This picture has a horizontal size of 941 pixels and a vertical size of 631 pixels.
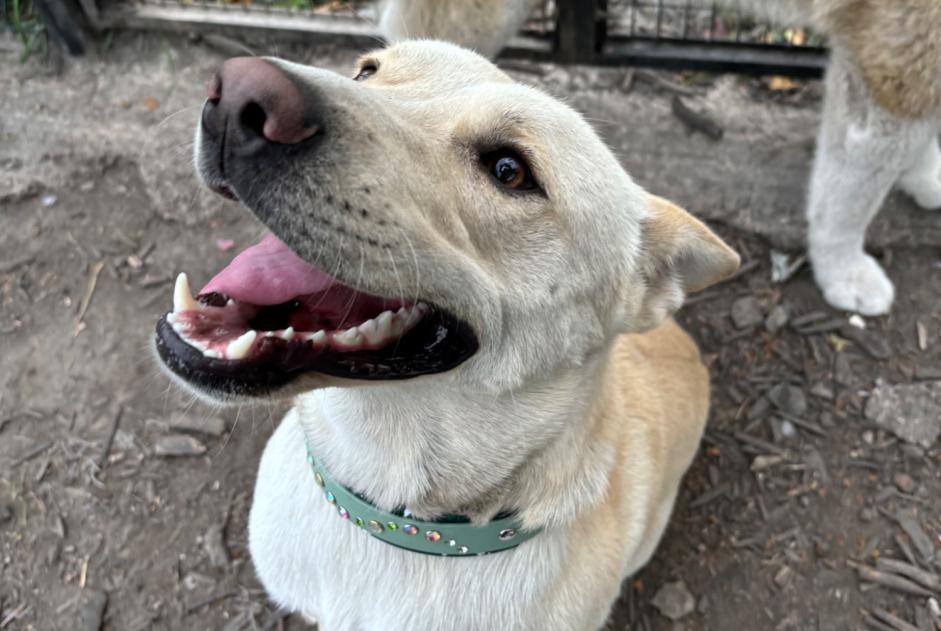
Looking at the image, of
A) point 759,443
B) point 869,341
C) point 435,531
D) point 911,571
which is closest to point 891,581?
point 911,571

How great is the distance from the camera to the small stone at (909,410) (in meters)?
3.45

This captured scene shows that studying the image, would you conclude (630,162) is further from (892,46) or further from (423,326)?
(423,326)

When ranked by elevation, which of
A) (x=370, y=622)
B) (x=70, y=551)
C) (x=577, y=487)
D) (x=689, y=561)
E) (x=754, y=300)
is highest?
(x=577, y=487)

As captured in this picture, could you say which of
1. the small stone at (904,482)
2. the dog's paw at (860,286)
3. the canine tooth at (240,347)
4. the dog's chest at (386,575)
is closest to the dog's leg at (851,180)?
Result: the dog's paw at (860,286)

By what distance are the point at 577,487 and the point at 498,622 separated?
43cm

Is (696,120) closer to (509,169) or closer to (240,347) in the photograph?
(509,169)

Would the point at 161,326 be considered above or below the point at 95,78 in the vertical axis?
above

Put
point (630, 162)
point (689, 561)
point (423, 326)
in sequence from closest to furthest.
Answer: point (423, 326), point (689, 561), point (630, 162)

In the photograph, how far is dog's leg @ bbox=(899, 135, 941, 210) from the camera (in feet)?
12.8

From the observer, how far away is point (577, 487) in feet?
6.84

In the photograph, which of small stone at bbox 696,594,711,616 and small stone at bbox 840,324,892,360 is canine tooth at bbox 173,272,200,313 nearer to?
small stone at bbox 696,594,711,616

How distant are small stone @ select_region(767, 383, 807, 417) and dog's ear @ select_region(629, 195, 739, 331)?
1691mm

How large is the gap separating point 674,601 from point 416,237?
7.19 feet

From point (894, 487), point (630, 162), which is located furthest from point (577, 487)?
point (630, 162)
